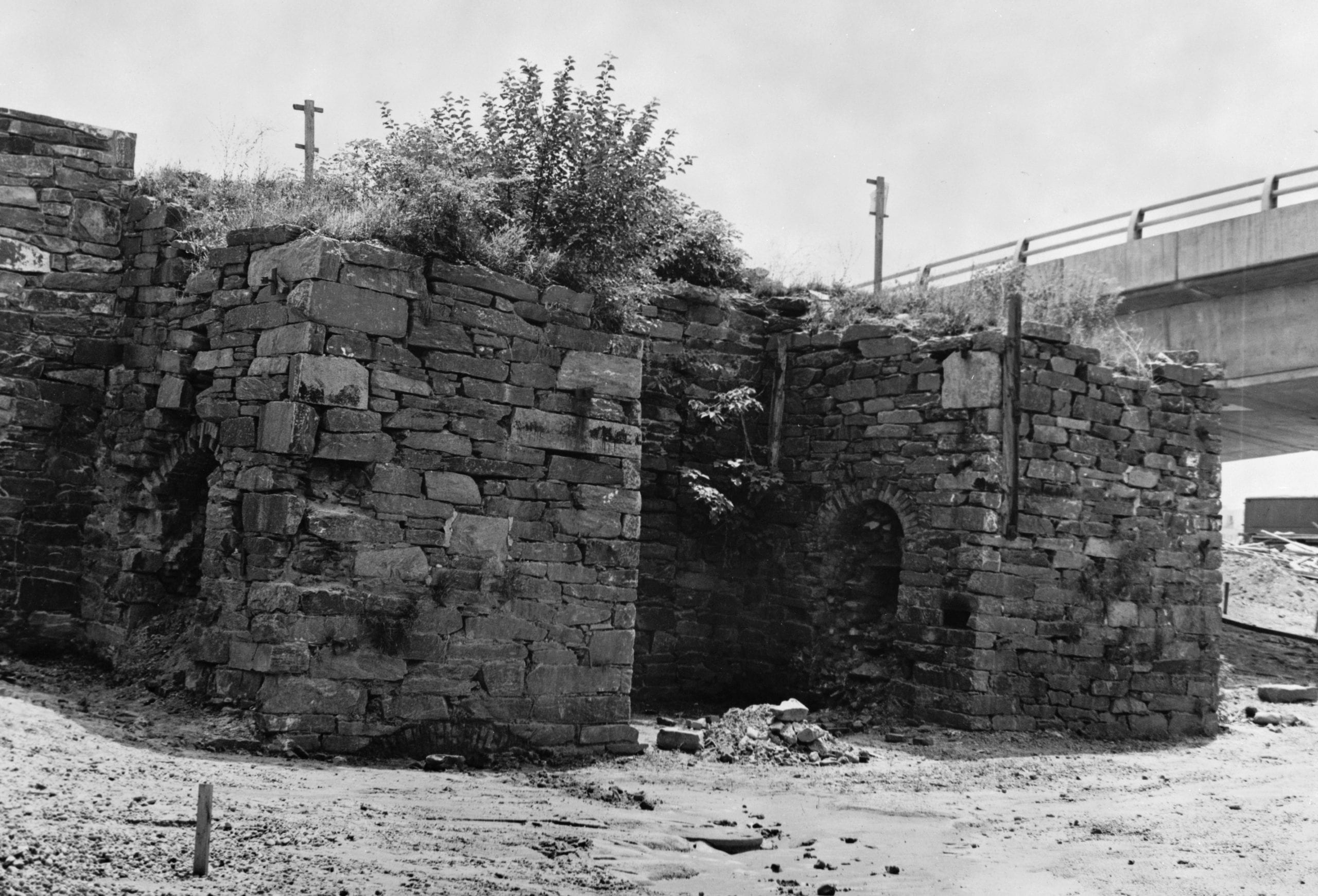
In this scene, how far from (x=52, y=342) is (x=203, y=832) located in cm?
566

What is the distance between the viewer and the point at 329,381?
7535 mm

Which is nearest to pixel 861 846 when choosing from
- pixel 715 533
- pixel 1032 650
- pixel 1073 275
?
pixel 1032 650

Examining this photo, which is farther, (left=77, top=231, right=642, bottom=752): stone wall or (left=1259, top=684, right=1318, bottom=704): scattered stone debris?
(left=1259, top=684, right=1318, bottom=704): scattered stone debris

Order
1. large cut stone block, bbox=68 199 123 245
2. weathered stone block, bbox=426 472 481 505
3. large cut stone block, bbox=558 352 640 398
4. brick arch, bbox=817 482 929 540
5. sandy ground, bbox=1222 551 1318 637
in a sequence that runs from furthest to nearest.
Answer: sandy ground, bbox=1222 551 1318 637 < brick arch, bbox=817 482 929 540 < large cut stone block, bbox=68 199 123 245 < large cut stone block, bbox=558 352 640 398 < weathered stone block, bbox=426 472 481 505

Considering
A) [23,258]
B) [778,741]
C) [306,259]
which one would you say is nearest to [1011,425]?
[778,741]

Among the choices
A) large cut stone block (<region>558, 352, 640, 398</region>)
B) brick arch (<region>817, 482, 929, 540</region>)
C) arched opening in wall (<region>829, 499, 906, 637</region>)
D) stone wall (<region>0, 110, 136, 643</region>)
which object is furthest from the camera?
arched opening in wall (<region>829, 499, 906, 637</region>)

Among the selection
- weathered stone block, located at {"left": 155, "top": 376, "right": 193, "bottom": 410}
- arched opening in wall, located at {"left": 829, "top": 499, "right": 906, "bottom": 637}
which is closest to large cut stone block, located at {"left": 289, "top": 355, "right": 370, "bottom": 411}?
weathered stone block, located at {"left": 155, "top": 376, "right": 193, "bottom": 410}

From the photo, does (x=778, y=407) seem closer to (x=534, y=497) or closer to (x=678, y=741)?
(x=678, y=741)

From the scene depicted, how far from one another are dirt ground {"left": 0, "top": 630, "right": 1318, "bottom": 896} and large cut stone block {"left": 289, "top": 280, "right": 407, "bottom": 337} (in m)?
2.48

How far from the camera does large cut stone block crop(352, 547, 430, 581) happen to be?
7609 millimetres

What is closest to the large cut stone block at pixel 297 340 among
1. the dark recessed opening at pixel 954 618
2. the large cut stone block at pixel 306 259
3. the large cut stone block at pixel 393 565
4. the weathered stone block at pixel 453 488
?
the large cut stone block at pixel 306 259

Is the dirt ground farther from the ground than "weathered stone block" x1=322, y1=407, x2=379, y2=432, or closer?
closer

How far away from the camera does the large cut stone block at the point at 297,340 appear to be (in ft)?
24.5

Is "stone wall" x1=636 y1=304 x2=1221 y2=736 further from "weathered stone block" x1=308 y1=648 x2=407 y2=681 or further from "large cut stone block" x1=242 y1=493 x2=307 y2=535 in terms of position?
"large cut stone block" x1=242 y1=493 x2=307 y2=535
